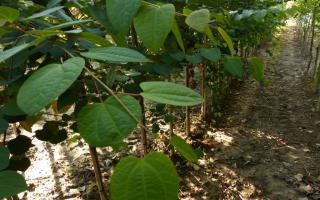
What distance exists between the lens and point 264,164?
351 cm

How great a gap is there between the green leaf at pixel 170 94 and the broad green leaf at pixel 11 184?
0.67 ft

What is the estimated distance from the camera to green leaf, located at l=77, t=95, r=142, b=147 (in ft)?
1.29

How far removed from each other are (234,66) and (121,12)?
425mm

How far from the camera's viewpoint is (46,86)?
0.38m

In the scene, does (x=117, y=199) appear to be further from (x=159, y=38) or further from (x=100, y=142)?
(x=159, y=38)

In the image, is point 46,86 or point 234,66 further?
point 234,66

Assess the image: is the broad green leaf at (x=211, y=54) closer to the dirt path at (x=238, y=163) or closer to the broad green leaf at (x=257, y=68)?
the broad green leaf at (x=257, y=68)

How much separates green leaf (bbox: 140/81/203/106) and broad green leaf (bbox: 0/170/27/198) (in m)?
0.20

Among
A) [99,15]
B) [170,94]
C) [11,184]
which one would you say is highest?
[99,15]

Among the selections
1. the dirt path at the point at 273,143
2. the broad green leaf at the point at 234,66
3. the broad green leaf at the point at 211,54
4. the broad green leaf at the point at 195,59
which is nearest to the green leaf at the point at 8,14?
Result: the broad green leaf at the point at 234,66

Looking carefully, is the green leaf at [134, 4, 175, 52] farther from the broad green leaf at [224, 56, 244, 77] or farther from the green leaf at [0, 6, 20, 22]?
the broad green leaf at [224, 56, 244, 77]

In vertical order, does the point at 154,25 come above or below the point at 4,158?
above

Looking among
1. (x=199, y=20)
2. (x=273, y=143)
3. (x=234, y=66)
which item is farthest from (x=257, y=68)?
(x=273, y=143)

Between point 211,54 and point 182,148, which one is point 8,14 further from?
point 211,54
